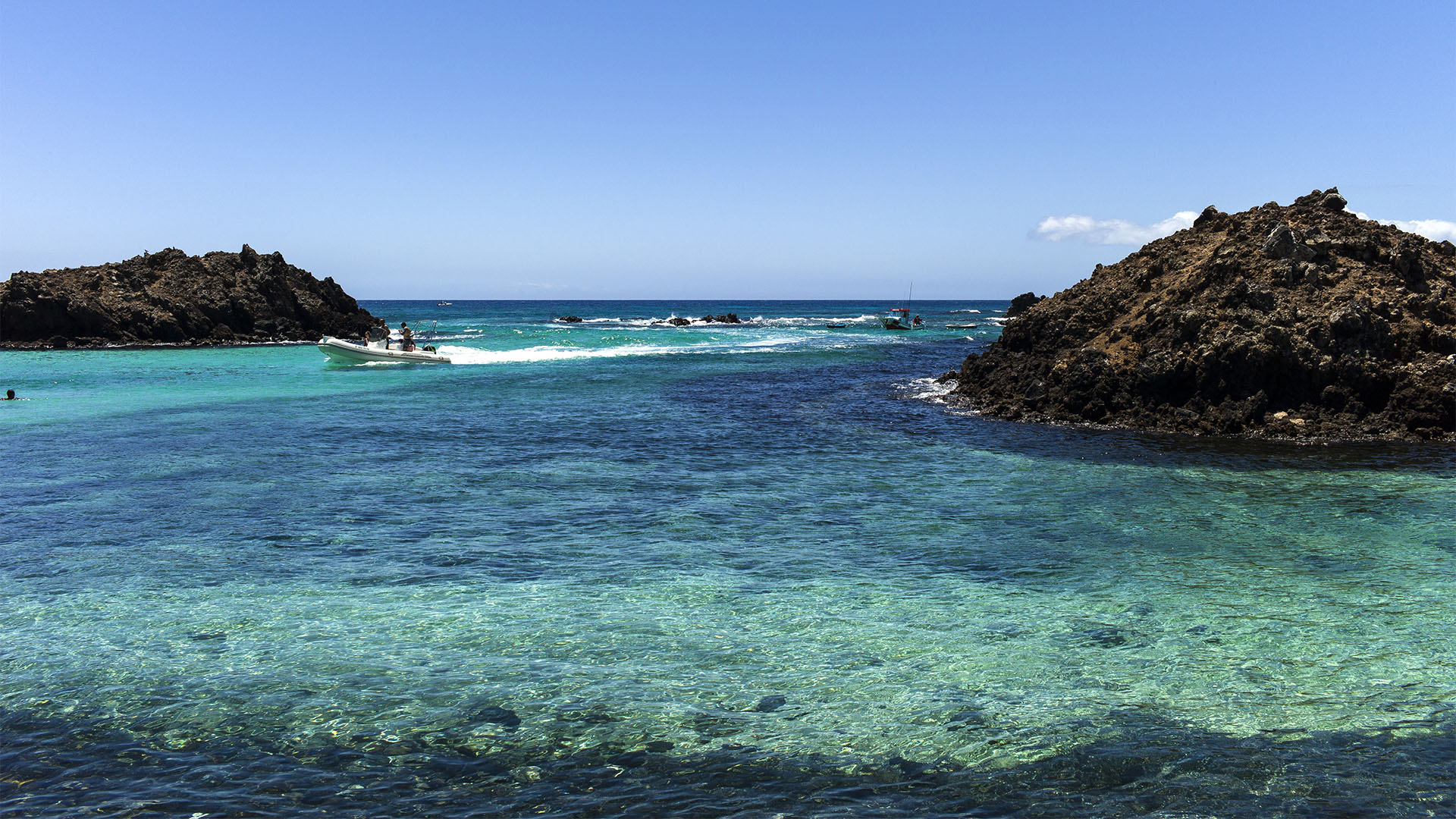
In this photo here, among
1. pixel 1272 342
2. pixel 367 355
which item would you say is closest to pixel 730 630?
pixel 1272 342

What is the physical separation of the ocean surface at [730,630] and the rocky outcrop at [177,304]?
45.1 m

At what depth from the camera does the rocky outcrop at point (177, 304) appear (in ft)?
181

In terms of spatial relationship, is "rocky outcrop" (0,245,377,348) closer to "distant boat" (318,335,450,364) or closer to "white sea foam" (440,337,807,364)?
"white sea foam" (440,337,807,364)

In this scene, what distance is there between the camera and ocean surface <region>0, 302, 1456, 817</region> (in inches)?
224

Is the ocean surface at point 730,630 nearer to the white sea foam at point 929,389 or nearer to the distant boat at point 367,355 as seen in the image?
the white sea foam at point 929,389

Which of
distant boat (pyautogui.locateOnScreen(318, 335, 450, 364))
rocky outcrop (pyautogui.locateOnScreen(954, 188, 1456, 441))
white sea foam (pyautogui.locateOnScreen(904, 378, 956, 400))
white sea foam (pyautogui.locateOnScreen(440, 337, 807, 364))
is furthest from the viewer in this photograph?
white sea foam (pyautogui.locateOnScreen(440, 337, 807, 364))

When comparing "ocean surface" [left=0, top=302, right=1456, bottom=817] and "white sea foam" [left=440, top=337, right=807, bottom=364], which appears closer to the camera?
"ocean surface" [left=0, top=302, right=1456, bottom=817]

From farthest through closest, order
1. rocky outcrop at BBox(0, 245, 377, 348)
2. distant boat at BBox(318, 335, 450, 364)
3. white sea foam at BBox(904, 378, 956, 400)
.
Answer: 1. rocky outcrop at BBox(0, 245, 377, 348)
2. distant boat at BBox(318, 335, 450, 364)
3. white sea foam at BBox(904, 378, 956, 400)

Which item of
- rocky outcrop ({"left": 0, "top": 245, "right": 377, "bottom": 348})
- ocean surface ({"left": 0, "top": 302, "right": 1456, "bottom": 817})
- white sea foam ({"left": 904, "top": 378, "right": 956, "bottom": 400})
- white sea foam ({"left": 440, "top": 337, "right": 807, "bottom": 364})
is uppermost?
rocky outcrop ({"left": 0, "top": 245, "right": 377, "bottom": 348})

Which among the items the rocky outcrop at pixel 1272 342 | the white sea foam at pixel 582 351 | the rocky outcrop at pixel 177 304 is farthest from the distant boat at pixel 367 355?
the rocky outcrop at pixel 1272 342

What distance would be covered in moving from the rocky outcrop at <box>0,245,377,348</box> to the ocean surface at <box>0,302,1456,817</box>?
148 ft

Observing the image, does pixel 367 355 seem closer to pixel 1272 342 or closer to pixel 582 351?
pixel 582 351

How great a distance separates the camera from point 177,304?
60.1m

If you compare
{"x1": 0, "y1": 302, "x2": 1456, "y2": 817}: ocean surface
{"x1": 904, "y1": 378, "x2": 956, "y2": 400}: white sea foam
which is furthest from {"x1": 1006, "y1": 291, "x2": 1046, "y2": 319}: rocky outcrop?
{"x1": 0, "y1": 302, "x2": 1456, "y2": 817}: ocean surface
